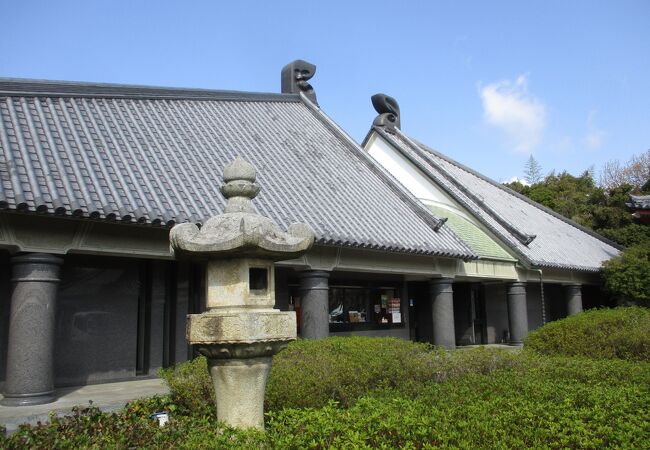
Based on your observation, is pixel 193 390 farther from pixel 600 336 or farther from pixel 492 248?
pixel 492 248

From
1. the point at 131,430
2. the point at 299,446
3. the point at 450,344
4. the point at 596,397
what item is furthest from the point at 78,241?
the point at 450,344

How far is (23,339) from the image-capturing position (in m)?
9.28

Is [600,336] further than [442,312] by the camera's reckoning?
No

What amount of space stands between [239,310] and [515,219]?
21.8 meters

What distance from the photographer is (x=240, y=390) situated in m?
6.21

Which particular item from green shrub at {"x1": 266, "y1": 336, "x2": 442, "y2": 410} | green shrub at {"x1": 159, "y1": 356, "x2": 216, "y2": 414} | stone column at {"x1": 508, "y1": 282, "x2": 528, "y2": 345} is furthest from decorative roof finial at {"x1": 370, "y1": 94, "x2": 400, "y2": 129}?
green shrub at {"x1": 159, "y1": 356, "x2": 216, "y2": 414}

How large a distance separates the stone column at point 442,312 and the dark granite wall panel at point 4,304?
11181 millimetres

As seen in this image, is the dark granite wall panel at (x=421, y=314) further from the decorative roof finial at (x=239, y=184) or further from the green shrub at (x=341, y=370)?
the decorative roof finial at (x=239, y=184)

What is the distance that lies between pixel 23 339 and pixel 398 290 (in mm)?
13286

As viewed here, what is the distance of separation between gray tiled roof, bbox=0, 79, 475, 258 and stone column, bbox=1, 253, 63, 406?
1.13 m

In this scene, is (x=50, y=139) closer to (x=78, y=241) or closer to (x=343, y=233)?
(x=78, y=241)

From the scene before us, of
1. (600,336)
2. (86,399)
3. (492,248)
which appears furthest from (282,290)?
(492,248)

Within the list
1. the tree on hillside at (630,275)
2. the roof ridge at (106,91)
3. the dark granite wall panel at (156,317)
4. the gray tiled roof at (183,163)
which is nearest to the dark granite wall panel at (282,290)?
the gray tiled roof at (183,163)

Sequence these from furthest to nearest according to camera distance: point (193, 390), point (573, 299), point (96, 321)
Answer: point (573, 299), point (96, 321), point (193, 390)
